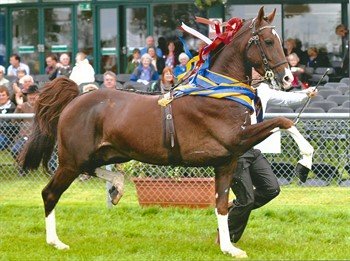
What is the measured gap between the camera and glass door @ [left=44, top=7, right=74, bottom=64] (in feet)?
80.1

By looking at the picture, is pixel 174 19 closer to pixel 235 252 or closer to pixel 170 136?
pixel 170 136

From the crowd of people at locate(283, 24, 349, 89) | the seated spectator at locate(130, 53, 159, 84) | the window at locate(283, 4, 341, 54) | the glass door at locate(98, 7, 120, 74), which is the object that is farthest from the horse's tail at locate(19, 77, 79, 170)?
the glass door at locate(98, 7, 120, 74)

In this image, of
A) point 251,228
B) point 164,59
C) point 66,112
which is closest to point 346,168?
point 251,228

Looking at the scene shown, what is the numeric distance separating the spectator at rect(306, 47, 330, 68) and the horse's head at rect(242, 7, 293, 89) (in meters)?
12.8

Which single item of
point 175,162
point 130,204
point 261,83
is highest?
point 261,83

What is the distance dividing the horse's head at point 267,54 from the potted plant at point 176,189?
316 cm

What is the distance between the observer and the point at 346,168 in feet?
38.7

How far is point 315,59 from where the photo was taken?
21.3 m

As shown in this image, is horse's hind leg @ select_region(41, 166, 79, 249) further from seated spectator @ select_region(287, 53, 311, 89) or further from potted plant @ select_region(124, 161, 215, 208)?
seated spectator @ select_region(287, 53, 311, 89)

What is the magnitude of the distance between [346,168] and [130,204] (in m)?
2.74

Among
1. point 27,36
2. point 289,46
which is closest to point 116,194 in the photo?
point 289,46

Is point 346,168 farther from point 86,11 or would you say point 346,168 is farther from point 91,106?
point 86,11

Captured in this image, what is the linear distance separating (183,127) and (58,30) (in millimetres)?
16414

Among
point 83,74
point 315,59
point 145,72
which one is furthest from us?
point 315,59
